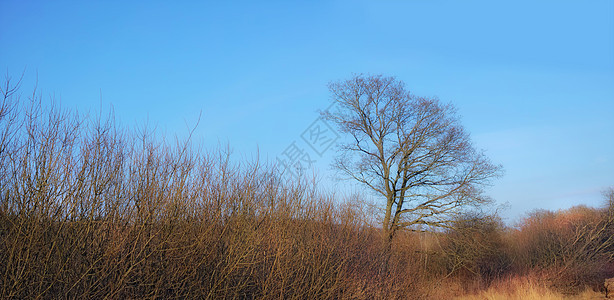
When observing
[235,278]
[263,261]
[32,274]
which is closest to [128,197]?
[32,274]

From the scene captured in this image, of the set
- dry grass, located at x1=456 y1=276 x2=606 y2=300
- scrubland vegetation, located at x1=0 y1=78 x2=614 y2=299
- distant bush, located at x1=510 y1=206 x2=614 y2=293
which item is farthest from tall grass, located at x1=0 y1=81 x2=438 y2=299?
distant bush, located at x1=510 y1=206 x2=614 y2=293

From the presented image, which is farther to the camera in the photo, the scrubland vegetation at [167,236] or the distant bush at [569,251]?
the distant bush at [569,251]

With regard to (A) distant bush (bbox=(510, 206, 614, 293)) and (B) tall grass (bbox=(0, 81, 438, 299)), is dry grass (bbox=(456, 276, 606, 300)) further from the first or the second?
(B) tall grass (bbox=(0, 81, 438, 299))

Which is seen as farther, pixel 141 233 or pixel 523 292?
pixel 523 292

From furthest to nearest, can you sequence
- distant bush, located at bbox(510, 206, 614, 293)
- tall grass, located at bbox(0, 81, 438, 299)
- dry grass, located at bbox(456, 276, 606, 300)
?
distant bush, located at bbox(510, 206, 614, 293)
dry grass, located at bbox(456, 276, 606, 300)
tall grass, located at bbox(0, 81, 438, 299)

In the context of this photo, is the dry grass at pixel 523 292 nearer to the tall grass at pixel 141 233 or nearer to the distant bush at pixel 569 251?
the distant bush at pixel 569 251

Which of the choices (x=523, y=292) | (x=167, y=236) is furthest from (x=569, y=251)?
(x=167, y=236)

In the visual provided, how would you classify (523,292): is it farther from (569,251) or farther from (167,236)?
(167,236)

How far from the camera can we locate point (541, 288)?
1906 centimetres

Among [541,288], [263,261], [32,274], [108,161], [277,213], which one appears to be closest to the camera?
[32,274]

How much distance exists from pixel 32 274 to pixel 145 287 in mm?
1338

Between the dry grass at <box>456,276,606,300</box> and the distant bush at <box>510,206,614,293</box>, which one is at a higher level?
the distant bush at <box>510,206,614,293</box>

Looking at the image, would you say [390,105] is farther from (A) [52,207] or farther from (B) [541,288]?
(A) [52,207]

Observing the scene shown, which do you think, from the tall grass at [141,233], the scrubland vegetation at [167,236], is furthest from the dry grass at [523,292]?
the tall grass at [141,233]
